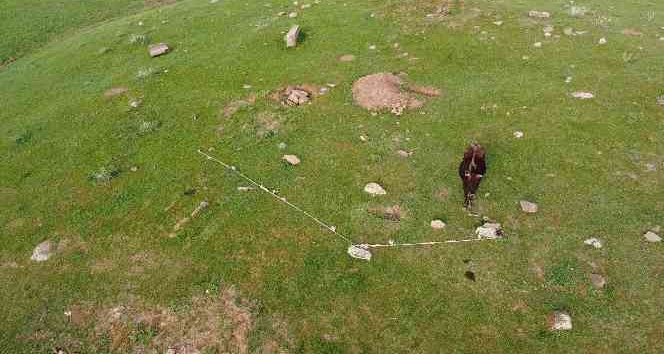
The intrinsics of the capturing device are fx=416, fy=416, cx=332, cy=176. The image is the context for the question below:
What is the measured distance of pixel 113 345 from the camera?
10.7 metres

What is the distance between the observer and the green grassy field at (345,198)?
10750mm

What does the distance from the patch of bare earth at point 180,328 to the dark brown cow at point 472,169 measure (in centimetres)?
689

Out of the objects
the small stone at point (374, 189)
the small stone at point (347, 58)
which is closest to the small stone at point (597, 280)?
the small stone at point (374, 189)

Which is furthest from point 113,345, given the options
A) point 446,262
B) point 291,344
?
point 446,262

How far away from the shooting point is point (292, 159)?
16.2 meters

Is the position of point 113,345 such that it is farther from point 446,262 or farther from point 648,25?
point 648,25

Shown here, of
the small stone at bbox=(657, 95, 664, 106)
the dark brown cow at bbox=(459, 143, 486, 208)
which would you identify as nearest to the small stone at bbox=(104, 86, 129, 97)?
the dark brown cow at bbox=(459, 143, 486, 208)

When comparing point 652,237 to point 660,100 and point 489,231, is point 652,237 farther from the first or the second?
point 660,100

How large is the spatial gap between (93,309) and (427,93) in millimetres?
15751

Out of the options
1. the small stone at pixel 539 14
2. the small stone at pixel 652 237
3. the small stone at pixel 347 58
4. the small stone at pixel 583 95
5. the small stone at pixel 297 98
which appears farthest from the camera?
the small stone at pixel 539 14

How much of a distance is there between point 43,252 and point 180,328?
20.7ft

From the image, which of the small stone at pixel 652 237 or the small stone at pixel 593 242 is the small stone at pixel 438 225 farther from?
the small stone at pixel 652 237

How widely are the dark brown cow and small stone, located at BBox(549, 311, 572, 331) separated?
164 inches

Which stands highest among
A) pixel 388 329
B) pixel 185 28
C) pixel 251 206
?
pixel 185 28
